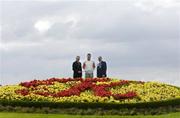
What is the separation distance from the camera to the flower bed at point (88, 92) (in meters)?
23.4

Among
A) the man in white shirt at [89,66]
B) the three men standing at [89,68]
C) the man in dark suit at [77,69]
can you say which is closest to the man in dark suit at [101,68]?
the three men standing at [89,68]

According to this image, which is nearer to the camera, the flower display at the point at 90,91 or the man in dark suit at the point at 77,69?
the flower display at the point at 90,91

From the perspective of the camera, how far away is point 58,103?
2291 cm

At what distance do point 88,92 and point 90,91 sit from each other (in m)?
0.29

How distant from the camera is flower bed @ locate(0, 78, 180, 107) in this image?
23.4 metres

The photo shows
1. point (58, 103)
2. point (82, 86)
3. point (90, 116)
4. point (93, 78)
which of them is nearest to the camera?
point (90, 116)

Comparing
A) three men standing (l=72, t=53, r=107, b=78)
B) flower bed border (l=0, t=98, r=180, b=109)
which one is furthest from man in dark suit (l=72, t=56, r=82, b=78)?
flower bed border (l=0, t=98, r=180, b=109)

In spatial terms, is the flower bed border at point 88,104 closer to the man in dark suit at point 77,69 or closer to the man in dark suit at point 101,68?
the man in dark suit at point 77,69

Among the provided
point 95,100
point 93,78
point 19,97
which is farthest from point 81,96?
point 93,78

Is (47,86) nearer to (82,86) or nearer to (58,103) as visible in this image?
(82,86)

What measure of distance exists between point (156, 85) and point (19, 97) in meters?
6.37

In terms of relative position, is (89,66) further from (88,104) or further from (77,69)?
(88,104)

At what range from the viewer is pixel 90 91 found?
25.6 meters

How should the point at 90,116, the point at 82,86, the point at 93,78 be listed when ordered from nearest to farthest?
the point at 90,116
the point at 82,86
the point at 93,78
